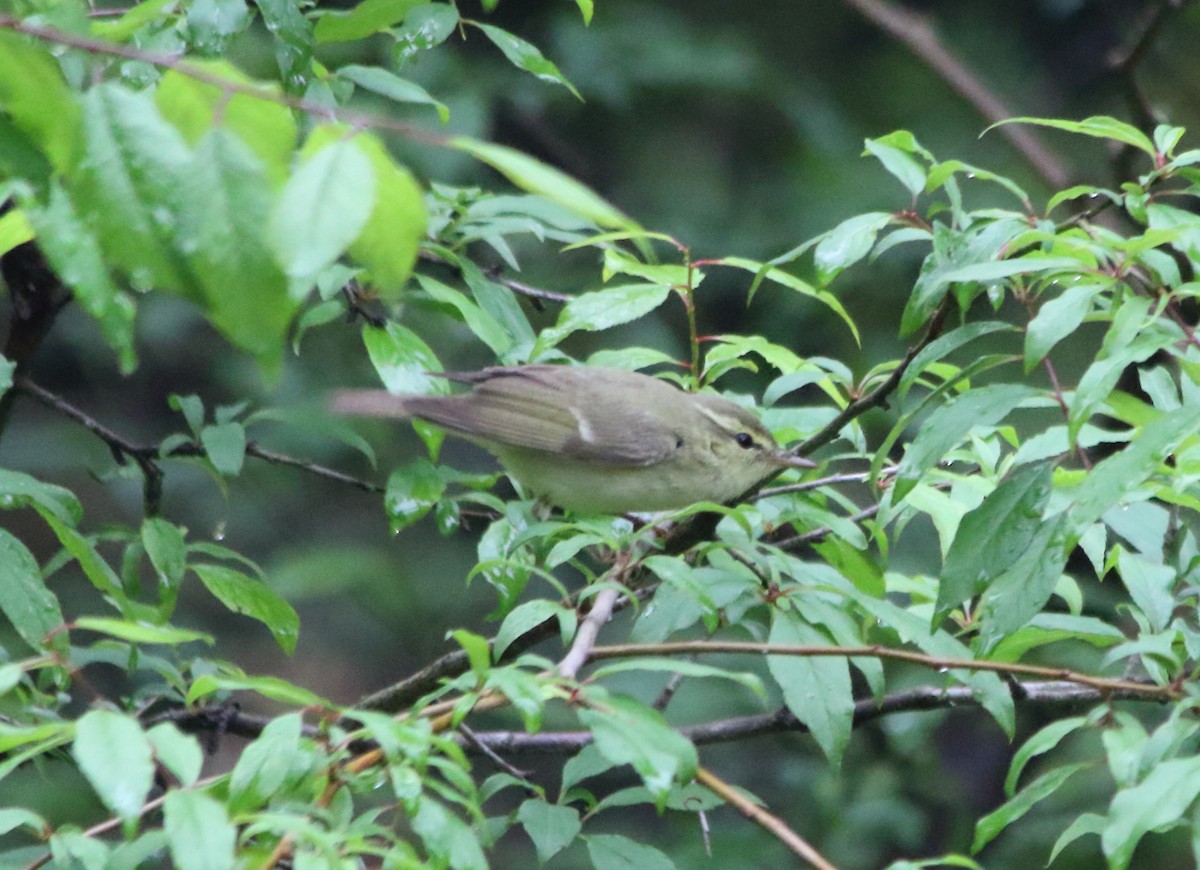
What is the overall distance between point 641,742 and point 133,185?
78cm

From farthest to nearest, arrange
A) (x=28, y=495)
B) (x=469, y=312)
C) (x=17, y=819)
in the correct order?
(x=469, y=312) < (x=28, y=495) < (x=17, y=819)

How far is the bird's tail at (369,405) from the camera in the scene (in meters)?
3.08

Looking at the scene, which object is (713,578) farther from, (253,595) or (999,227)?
(253,595)

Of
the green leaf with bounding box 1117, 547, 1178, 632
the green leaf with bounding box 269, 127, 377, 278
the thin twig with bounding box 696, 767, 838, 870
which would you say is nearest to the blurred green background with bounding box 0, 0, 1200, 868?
the green leaf with bounding box 1117, 547, 1178, 632

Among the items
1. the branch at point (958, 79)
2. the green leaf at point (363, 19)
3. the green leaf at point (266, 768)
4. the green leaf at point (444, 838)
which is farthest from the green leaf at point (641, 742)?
the branch at point (958, 79)

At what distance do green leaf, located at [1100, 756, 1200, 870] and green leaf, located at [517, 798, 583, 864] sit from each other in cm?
76

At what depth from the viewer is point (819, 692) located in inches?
77.7

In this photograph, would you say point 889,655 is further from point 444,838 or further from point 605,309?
point 605,309

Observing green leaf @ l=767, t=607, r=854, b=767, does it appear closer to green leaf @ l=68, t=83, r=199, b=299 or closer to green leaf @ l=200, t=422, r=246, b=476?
green leaf @ l=68, t=83, r=199, b=299

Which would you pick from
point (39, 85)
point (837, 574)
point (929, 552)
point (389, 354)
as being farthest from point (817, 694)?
point (929, 552)

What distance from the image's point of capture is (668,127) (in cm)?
741

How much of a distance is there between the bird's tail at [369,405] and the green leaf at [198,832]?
5.59 feet

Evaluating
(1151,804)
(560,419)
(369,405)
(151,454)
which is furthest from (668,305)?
(1151,804)

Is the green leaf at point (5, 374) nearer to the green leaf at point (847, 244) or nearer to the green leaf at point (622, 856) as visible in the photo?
the green leaf at point (622, 856)
